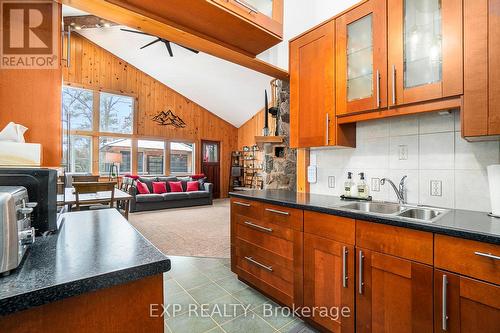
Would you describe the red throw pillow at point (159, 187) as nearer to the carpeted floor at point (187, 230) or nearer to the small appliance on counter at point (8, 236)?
the carpeted floor at point (187, 230)

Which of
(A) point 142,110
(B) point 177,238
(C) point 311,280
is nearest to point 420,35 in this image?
(C) point 311,280

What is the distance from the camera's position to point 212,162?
884 cm

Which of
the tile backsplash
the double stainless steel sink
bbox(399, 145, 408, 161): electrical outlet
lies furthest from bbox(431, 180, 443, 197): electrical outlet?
bbox(399, 145, 408, 161): electrical outlet

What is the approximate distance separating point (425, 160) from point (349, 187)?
0.57 meters

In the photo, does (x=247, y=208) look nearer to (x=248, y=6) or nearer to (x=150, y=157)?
(x=248, y=6)

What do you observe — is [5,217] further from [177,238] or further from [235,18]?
[177,238]

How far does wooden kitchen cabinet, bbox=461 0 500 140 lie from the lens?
1220 mm

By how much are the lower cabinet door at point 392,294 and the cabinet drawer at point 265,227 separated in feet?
1.74

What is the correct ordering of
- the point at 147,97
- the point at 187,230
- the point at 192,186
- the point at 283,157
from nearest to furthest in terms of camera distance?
the point at 283,157 → the point at 187,230 → the point at 192,186 → the point at 147,97

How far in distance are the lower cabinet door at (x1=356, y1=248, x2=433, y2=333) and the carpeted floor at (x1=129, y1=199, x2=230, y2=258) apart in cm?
198

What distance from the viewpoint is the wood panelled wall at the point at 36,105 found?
3.69 ft

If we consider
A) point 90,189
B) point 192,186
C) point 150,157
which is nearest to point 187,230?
point 90,189

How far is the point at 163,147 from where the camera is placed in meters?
7.78

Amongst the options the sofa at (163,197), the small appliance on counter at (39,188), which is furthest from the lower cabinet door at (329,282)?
the sofa at (163,197)
